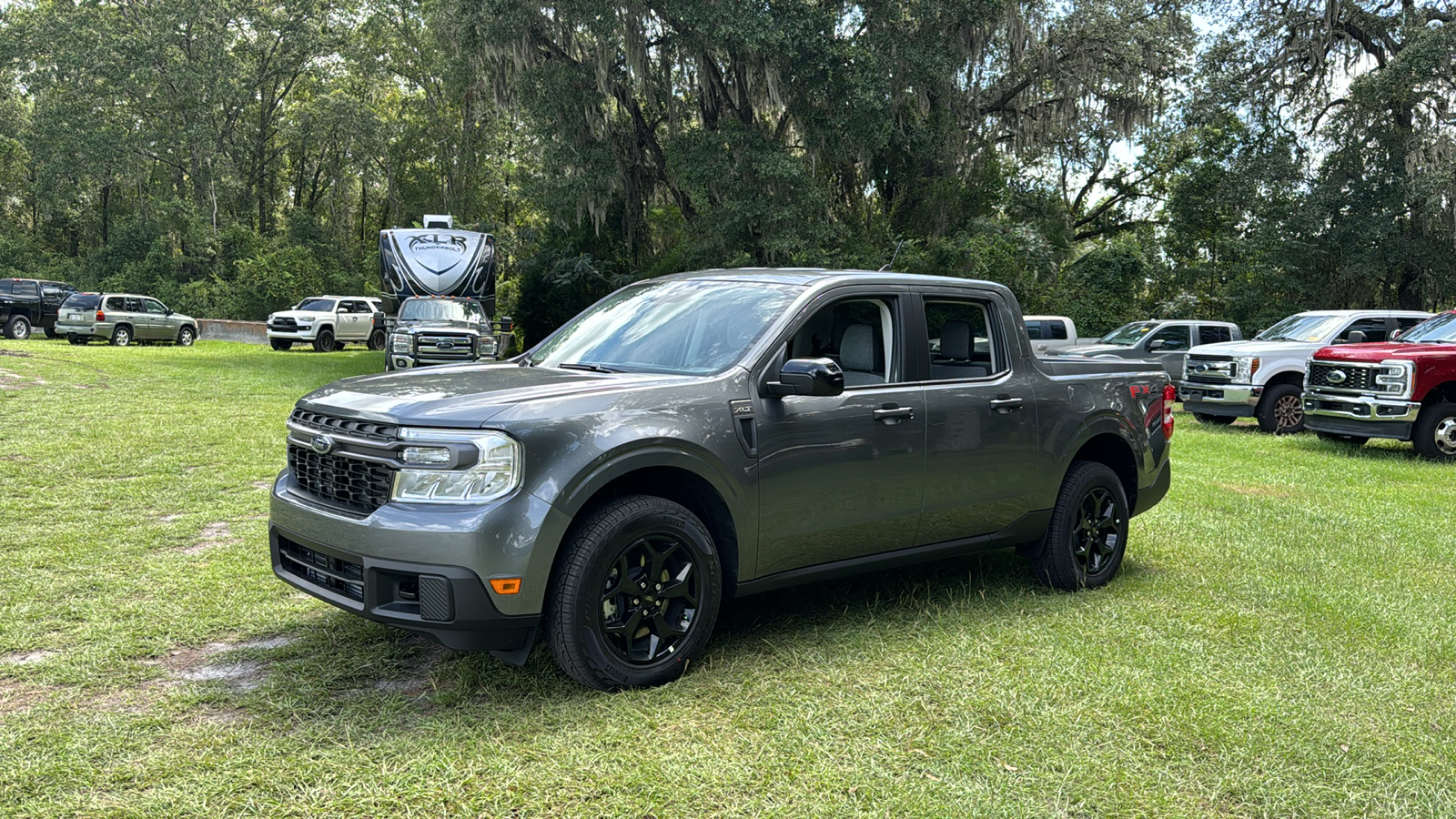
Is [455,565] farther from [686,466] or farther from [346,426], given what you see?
[686,466]

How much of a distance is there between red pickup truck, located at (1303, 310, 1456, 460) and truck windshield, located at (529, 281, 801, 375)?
10164mm

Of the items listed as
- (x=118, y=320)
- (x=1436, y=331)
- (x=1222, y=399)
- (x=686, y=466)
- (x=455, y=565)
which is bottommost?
(x=1222, y=399)

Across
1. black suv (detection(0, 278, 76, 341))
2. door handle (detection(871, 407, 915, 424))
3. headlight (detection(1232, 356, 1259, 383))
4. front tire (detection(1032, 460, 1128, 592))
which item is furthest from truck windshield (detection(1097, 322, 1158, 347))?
black suv (detection(0, 278, 76, 341))

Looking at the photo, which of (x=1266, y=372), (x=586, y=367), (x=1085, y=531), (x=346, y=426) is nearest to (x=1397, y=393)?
(x=1266, y=372)

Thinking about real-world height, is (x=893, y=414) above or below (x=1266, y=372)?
above

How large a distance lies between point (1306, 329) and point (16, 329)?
31.8m

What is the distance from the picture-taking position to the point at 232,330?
117ft

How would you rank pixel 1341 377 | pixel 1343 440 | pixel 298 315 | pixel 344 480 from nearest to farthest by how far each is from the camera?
pixel 344 480, pixel 1341 377, pixel 1343 440, pixel 298 315

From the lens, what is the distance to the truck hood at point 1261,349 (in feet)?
51.3

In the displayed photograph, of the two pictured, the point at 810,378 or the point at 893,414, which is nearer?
the point at 810,378

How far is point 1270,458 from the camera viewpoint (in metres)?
12.3

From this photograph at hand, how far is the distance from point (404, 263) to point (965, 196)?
1463cm

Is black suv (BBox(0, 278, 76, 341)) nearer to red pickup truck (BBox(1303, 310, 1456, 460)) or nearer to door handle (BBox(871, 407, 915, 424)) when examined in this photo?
red pickup truck (BBox(1303, 310, 1456, 460))

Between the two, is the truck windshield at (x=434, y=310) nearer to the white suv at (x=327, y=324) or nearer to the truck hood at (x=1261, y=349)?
the white suv at (x=327, y=324)
